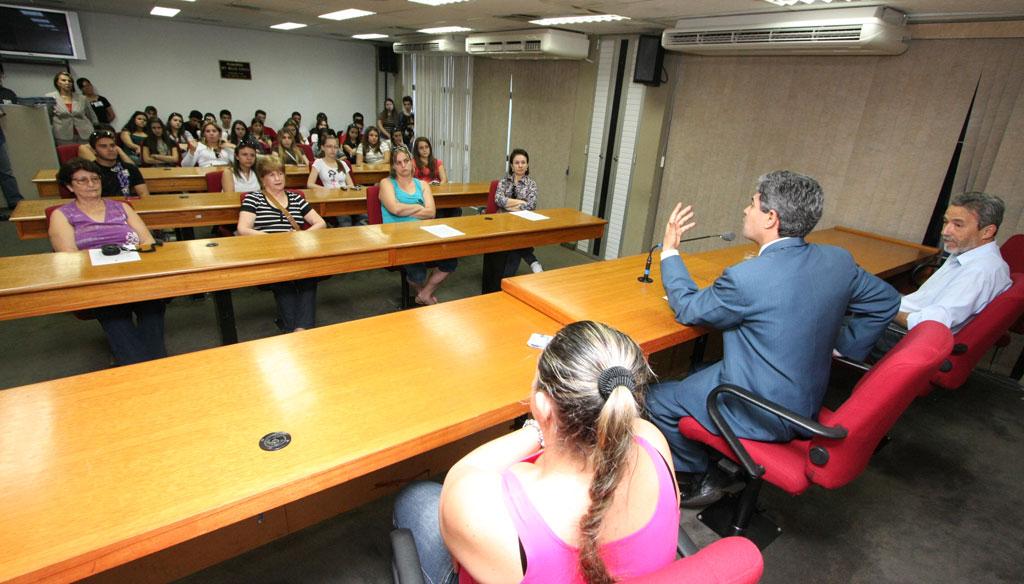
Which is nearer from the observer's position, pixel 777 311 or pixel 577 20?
pixel 777 311

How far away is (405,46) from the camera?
7.70 m

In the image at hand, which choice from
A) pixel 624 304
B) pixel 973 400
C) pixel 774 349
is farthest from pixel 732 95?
pixel 774 349

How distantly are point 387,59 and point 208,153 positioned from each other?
474 cm

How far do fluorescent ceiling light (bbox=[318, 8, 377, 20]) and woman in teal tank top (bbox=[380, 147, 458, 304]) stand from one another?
2303mm

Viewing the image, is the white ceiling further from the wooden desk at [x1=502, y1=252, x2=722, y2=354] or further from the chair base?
the chair base

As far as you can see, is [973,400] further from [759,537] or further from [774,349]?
[774,349]

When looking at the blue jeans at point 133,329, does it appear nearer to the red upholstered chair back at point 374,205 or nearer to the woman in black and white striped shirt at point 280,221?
the woman in black and white striped shirt at point 280,221

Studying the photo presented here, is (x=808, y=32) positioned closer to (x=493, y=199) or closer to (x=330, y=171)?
(x=493, y=199)

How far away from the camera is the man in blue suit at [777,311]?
1.54 m

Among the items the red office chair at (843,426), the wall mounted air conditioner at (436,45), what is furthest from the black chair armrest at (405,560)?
the wall mounted air conditioner at (436,45)

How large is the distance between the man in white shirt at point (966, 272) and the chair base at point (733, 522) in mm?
1112

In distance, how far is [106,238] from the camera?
2.66 metres

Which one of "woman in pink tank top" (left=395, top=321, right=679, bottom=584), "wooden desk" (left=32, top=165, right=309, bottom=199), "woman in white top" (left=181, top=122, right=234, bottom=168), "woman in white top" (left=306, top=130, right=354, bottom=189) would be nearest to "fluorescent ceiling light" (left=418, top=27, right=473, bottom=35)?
"woman in white top" (left=306, top=130, right=354, bottom=189)

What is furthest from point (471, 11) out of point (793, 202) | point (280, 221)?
point (793, 202)
